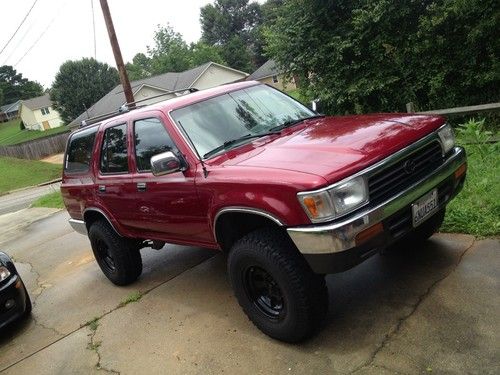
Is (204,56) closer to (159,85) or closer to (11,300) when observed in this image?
(159,85)

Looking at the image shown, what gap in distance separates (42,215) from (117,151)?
906 centimetres

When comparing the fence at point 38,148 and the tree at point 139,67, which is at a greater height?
the tree at point 139,67

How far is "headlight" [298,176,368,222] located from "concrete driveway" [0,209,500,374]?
1.02 meters

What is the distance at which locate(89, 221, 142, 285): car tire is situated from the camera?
5.37 metres

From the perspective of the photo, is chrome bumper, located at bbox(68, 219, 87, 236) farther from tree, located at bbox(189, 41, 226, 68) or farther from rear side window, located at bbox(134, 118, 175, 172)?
tree, located at bbox(189, 41, 226, 68)

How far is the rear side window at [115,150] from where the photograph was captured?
4.74 m

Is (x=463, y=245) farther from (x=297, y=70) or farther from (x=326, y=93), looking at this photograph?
(x=297, y=70)

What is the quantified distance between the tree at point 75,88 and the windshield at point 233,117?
54.4m

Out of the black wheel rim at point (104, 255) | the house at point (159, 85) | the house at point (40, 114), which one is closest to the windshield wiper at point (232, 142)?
the black wheel rim at point (104, 255)

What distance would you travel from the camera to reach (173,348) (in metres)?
3.89

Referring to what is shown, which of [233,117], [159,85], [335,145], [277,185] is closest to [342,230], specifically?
[277,185]

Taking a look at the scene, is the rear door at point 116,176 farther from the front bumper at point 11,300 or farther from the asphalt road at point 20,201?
the asphalt road at point 20,201

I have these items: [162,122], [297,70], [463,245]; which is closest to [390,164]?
[463,245]

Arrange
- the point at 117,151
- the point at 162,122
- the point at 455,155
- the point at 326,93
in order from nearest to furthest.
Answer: the point at 455,155, the point at 162,122, the point at 117,151, the point at 326,93
